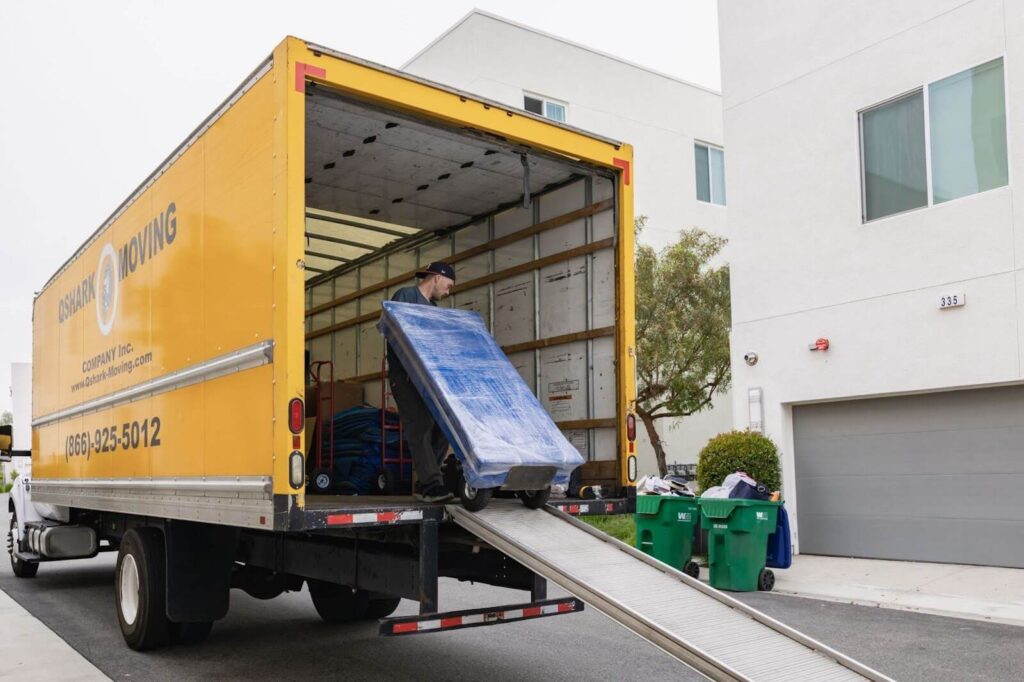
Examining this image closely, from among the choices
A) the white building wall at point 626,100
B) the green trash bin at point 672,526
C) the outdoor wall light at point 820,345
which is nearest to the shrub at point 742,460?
the outdoor wall light at point 820,345

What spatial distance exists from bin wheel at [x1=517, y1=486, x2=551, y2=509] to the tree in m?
12.8

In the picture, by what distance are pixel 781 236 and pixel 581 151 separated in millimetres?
7276

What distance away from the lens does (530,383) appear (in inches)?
312

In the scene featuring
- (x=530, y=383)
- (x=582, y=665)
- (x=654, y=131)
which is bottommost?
(x=582, y=665)

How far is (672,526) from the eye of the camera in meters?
11.1

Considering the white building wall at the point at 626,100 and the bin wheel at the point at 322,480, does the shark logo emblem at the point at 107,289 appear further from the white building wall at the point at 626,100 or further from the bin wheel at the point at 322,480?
the white building wall at the point at 626,100

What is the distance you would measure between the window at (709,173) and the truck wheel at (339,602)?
1800cm

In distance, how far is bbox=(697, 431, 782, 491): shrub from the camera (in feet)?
41.4

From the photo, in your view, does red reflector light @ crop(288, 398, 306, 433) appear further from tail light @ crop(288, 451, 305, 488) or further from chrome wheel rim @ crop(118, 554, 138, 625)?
chrome wheel rim @ crop(118, 554, 138, 625)

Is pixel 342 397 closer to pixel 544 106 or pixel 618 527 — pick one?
A: pixel 618 527

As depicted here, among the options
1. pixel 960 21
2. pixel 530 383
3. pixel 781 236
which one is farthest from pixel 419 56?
pixel 530 383

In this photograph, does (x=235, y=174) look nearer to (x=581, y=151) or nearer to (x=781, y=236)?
(x=581, y=151)

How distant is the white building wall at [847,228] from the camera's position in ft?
35.6

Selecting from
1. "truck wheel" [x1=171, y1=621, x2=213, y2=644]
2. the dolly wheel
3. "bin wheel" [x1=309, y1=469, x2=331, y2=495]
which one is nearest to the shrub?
the dolly wheel
